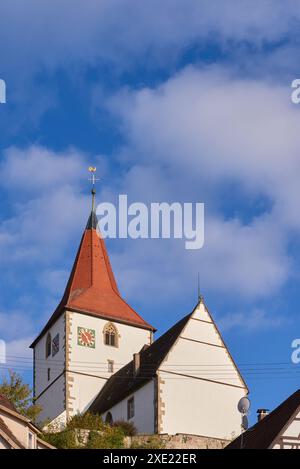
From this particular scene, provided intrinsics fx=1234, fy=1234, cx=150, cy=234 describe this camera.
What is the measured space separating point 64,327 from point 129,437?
679 inches

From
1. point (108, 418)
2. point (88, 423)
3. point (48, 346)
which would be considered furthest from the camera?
point (48, 346)

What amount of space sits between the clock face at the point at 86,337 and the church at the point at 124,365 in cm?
6

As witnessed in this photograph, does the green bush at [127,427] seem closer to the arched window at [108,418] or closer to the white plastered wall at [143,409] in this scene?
the white plastered wall at [143,409]

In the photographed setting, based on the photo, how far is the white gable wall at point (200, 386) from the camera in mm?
58719

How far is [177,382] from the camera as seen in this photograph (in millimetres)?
59562

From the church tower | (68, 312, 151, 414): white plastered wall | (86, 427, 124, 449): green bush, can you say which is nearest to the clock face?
the church tower

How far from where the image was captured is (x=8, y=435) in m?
38.0

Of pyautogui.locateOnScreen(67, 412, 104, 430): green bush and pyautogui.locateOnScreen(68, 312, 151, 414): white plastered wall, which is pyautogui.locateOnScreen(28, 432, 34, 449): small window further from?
pyautogui.locateOnScreen(68, 312, 151, 414): white plastered wall

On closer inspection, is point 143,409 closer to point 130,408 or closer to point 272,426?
point 130,408

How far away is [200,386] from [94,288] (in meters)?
16.9

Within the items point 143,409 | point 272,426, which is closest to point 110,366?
point 143,409

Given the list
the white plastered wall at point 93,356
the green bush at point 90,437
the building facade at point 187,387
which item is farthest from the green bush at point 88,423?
the white plastered wall at point 93,356
